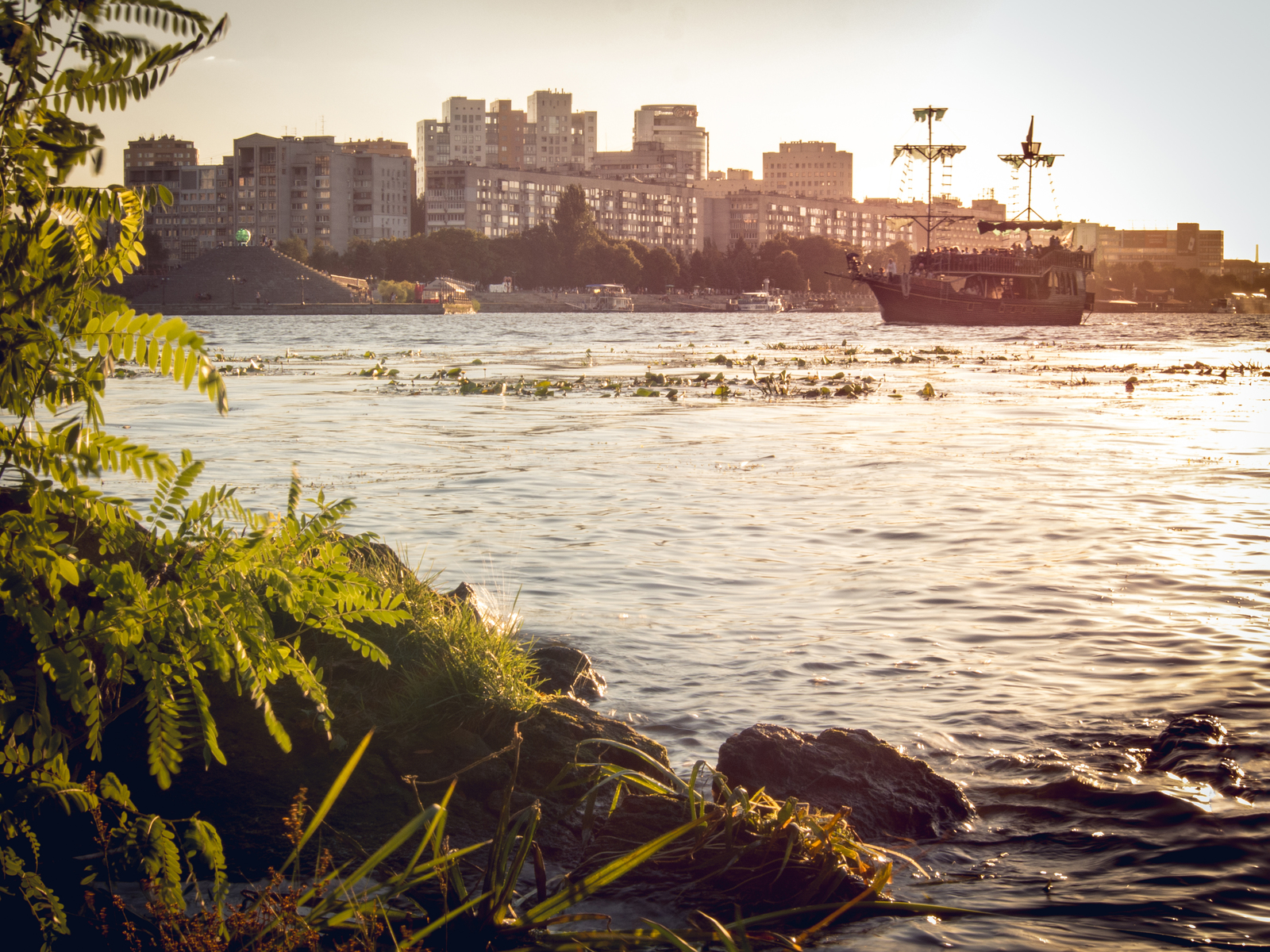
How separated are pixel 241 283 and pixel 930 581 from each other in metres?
178

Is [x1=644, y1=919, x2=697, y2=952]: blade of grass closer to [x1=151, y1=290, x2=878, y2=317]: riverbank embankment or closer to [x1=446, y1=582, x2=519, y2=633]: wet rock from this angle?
[x1=446, y1=582, x2=519, y2=633]: wet rock

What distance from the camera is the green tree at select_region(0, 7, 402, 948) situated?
232 cm

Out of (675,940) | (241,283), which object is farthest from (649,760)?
(241,283)

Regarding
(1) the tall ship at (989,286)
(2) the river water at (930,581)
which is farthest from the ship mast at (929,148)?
(2) the river water at (930,581)

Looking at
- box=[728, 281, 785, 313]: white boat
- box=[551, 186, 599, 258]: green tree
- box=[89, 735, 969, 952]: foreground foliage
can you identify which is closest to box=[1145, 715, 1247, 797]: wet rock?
box=[89, 735, 969, 952]: foreground foliage

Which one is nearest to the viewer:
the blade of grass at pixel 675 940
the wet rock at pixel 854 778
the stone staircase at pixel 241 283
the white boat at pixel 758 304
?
the blade of grass at pixel 675 940

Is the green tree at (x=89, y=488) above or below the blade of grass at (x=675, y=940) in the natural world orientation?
above

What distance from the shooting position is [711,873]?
3928 mm

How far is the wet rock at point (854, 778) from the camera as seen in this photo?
15.0 ft

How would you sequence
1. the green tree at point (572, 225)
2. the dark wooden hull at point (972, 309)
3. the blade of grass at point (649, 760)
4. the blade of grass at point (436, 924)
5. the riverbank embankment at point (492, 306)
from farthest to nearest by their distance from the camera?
the green tree at point (572, 225) → the riverbank embankment at point (492, 306) → the dark wooden hull at point (972, 309) → the blade of grass at point (649, 760) → the blade of grass at point (436, 924)

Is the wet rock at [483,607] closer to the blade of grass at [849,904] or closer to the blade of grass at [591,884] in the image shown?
the blade of grass at [591,884]

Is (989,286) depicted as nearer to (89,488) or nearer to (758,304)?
(758,304)

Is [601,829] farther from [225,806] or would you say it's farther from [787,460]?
[787,460]

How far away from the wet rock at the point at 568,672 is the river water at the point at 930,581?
0.43ft
